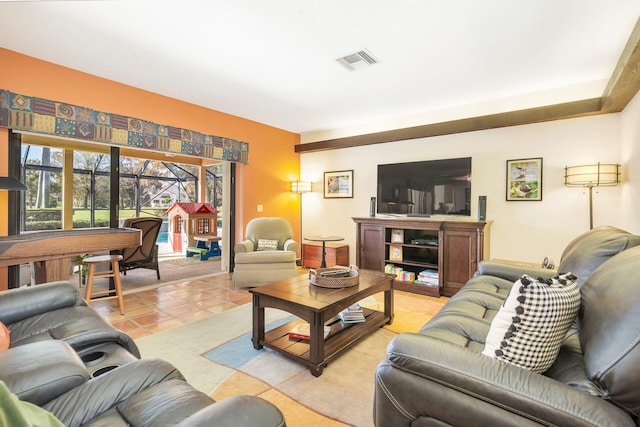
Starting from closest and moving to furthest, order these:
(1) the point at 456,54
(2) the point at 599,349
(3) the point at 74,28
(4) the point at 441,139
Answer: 1. (2) the point at 599,349
2. (3) the point at 74,28
3. (1) the point at 456,54
4. (4) the point at 441,139

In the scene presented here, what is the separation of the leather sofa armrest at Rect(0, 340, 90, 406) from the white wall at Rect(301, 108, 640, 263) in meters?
4.09

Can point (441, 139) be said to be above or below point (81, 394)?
above

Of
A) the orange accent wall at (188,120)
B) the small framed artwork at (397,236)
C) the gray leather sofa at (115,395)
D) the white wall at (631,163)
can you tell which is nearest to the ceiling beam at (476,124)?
the white wall at (631,163)

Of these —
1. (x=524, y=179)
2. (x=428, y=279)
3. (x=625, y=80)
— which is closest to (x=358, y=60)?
(x=625, y=80)

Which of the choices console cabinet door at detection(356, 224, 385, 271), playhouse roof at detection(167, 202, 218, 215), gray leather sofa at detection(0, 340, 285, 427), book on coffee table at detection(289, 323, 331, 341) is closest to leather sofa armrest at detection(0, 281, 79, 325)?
gray leather sofa at detection(0, 340, 285, 427)

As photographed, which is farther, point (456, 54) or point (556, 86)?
point (556, 86)

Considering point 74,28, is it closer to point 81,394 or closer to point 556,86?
point 81,394

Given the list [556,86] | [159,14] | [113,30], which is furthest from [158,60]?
[556,86]

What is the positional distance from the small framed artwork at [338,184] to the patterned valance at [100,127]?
5.99ft

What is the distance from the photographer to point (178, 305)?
11.2ft

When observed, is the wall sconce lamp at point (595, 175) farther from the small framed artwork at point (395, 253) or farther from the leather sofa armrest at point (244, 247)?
the leather sofa armrest at point (244, 247)

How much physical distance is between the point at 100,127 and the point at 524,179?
5080mm

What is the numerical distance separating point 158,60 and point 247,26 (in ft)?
3.89

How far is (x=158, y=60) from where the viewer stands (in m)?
3.04
